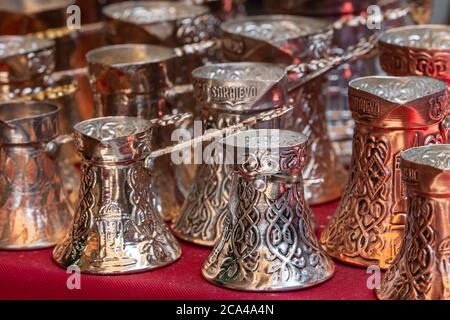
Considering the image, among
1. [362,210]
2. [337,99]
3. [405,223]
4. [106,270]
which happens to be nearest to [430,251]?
[405,223]

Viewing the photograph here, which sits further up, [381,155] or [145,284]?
[381,155]

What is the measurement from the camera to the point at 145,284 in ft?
4.42

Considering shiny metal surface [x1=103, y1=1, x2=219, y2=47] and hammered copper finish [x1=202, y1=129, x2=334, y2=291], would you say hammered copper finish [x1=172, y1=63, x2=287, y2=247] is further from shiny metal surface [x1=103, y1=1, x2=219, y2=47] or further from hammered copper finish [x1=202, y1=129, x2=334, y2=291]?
shiny metal surface [x1=103, y1=1, x2=219, y2=47]

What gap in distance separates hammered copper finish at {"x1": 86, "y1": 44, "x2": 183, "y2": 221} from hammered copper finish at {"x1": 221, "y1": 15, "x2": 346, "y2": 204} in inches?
3.8

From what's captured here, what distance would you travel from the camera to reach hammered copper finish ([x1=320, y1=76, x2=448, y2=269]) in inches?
52.2

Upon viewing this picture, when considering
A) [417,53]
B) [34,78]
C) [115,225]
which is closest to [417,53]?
[417,53]

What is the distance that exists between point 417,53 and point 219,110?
240mm

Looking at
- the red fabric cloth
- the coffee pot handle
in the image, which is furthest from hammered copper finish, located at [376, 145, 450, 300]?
the coffee pot handle

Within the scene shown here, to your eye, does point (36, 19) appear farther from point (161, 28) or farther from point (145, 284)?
point (145, 284)

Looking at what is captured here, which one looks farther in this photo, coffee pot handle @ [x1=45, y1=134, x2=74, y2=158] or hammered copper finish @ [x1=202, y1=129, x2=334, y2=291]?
coffee pot handle @ [x1=45, y1=134, x2=74, y2=158]

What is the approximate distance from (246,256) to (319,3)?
60 cm

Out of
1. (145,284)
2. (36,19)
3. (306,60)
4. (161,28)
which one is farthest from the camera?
(36,19)

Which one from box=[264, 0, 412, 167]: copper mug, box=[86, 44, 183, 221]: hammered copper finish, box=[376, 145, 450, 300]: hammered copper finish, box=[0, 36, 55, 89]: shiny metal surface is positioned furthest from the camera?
box=[264, 0, 412, 167]: copper mug

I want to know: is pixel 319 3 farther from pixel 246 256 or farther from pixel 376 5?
pixel 246 256
